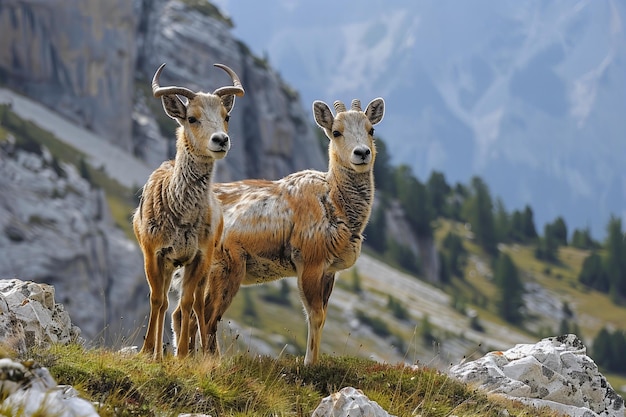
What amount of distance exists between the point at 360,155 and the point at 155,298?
14.8 ft

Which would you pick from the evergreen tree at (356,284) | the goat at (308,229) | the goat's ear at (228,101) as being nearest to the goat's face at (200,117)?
the goat's ear at (228,101)

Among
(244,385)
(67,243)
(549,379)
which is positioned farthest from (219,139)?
(67,243)

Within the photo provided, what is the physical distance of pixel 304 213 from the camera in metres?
17.9

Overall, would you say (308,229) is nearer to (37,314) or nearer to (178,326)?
(178,326)

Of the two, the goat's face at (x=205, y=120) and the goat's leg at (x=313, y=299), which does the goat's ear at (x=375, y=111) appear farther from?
the goat's leg at (x=313, y=299)

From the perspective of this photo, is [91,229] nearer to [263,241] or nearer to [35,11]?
[35,11]

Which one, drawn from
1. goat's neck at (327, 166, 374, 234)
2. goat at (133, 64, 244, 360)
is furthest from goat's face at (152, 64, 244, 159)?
goat's neck at (327, 166, 374, 234)

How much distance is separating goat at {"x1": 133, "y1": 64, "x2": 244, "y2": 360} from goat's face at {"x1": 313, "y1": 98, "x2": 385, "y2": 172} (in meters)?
2.41

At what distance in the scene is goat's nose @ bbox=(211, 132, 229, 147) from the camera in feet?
52.2

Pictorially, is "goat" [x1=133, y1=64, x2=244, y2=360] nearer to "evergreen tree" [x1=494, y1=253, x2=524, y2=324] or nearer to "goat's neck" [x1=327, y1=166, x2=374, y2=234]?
"goat's neck" [x1=327, y1=166, x2=374, y2=234]

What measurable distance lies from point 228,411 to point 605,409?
8288mm

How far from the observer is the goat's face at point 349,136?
709 inches

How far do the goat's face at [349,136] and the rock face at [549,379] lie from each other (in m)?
4.21

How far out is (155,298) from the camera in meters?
15.8
